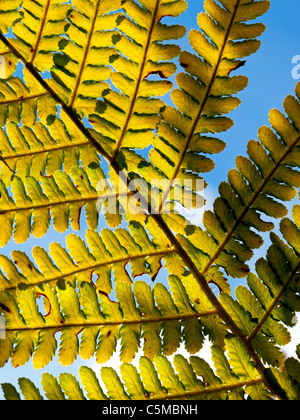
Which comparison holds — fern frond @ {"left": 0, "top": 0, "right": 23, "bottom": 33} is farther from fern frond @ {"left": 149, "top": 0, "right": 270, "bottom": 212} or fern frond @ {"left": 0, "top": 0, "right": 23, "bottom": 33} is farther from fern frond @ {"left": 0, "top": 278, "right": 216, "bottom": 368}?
fern frond @ {"left": 0, "top": 278, "right": 216, "bottom": 368}

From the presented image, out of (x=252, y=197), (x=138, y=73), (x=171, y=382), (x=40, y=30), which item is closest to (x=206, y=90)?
(x=138, y=73)

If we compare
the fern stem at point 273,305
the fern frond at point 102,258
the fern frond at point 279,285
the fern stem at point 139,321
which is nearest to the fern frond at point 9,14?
the fern frond at point 102,258

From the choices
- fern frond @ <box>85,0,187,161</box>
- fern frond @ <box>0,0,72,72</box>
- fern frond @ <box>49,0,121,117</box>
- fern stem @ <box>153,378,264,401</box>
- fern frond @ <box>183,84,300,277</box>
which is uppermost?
fern frond @ <box>0,0,72,72</box>

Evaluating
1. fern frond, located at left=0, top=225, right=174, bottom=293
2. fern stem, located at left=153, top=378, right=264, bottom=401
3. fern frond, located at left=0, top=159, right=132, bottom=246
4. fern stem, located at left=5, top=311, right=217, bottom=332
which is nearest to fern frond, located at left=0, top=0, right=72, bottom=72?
fern frond, located at left=0, top=159, right=132, bottom=246

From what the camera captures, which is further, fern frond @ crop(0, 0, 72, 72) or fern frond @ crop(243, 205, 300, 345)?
fern frond @ crop(0, 0, 72, 72)

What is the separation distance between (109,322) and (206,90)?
3.69 feet

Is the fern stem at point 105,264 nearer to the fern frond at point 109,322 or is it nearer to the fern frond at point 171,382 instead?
the fern frond at point 109,322

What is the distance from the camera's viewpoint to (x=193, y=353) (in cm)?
188

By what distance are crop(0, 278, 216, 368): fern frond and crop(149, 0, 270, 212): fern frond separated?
461 millimetres

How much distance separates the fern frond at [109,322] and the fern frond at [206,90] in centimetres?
46

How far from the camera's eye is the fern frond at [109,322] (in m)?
1.86

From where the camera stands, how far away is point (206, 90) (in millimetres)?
1907

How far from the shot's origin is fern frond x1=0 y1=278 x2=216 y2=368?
1.86m
